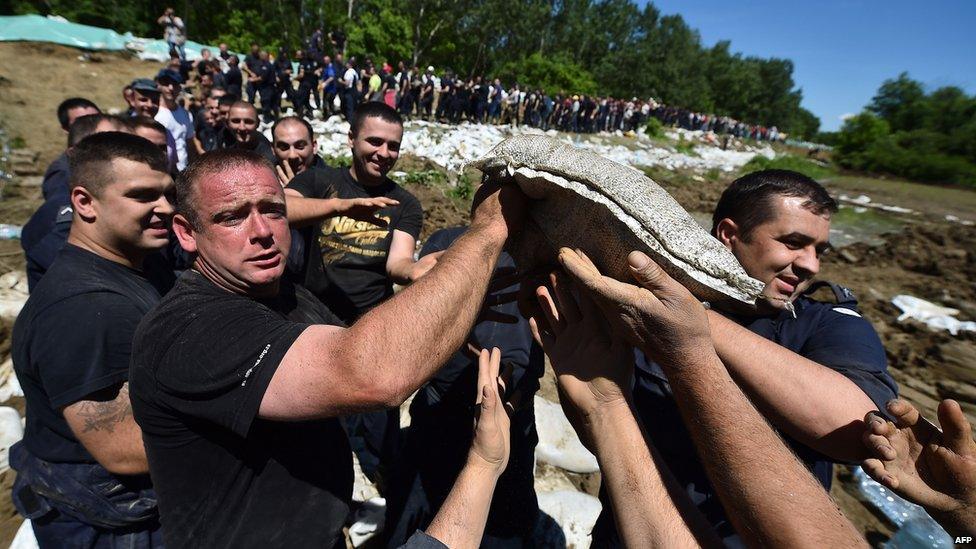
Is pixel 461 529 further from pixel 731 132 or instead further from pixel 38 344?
pixel 731 132

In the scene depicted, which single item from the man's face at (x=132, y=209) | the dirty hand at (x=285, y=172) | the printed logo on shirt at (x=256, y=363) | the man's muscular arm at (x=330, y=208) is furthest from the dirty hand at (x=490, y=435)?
the dirty hand at (x=285, y=172)

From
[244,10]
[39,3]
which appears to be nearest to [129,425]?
[39,3]

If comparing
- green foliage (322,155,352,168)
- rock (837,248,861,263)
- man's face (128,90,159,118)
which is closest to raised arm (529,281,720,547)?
man's face (128,90,159,118)

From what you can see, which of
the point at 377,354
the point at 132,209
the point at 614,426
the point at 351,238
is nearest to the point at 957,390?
the point at 614,426

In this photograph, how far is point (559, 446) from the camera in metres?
3.79

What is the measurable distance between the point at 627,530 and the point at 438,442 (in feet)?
5.47

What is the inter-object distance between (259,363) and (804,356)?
1.82 m

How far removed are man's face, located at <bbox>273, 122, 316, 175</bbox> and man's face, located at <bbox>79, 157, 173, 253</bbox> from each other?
6.43 feet

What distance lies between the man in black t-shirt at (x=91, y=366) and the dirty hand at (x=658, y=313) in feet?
5.77

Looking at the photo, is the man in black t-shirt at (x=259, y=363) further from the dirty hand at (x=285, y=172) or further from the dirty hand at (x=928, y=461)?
the dirty hand at (x=285, y=172)

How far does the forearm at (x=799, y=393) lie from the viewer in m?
1.29

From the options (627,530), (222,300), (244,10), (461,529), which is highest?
(244,10)

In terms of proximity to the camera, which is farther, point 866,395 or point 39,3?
point 39,3

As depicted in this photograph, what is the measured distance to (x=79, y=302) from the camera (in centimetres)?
168
